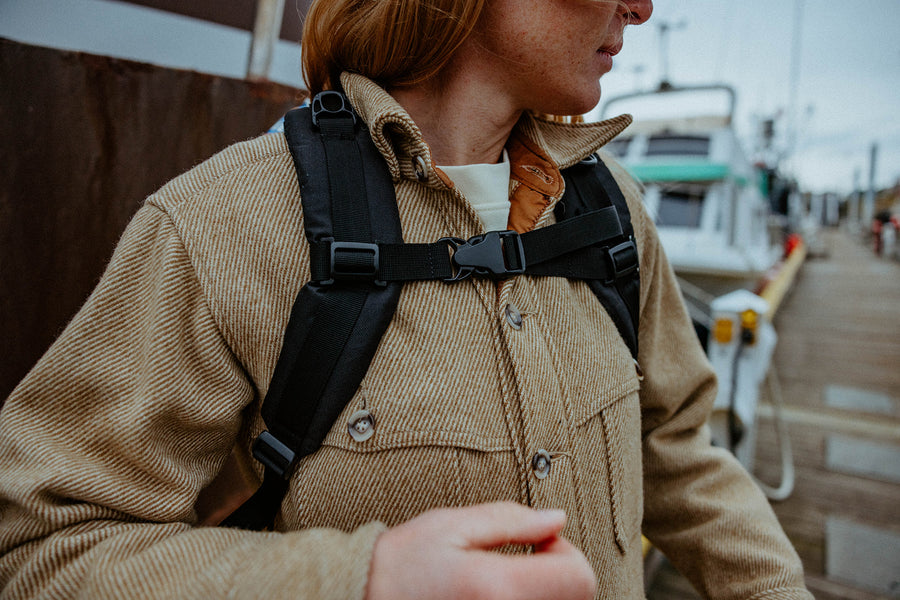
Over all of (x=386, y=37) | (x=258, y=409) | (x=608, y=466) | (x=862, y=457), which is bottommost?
(x=862, y=457)

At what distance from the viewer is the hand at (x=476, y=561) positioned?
630mm

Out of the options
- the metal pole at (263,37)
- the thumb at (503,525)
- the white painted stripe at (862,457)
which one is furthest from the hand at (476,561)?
the white painted stripe at (862,457)

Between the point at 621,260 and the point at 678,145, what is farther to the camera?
the point at 678,145

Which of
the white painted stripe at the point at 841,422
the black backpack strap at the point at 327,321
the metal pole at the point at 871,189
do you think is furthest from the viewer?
the metal pole at the point at 871,189

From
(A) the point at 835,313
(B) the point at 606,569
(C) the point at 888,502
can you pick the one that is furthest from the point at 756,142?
(B) the point at 606,569

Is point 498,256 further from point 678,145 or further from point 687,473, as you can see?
point 678,145

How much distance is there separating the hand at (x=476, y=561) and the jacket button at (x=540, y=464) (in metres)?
0.19

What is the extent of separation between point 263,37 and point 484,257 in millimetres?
1154

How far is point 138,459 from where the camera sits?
0.80 metres

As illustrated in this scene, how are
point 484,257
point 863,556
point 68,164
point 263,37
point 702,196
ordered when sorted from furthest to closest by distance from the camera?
point 702,196 < point 863,556 < point 263,37 < point 68,164 < point 484,257

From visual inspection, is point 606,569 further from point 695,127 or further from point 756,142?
point 756,142

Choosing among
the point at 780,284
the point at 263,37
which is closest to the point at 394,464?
the point at 263,37

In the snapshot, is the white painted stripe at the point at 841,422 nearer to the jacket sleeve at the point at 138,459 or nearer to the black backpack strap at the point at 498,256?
the black backpack strap at the point at 498,256

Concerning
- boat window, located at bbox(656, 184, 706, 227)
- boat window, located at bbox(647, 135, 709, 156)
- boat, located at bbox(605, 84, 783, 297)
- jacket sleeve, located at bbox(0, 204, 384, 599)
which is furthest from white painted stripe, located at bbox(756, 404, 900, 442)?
jacket sleeve, located at bbox(0, 204, 384, 599)
